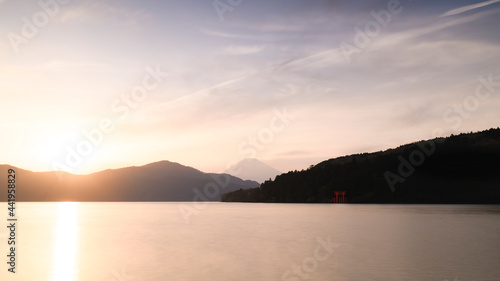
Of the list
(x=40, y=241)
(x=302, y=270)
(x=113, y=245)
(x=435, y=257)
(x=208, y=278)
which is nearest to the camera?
(x=208, y=278)

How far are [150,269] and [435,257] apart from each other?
1216 inches

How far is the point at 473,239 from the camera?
236 ft

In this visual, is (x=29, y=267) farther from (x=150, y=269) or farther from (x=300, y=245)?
(x=300, y=245)

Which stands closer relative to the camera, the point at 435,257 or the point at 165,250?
the point at 435,257

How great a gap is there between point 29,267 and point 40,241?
32.2 metres

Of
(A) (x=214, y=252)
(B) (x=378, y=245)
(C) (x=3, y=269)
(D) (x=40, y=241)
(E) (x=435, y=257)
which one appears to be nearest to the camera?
(C) (x=3, y=269)

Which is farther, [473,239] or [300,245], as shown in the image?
[473,239]

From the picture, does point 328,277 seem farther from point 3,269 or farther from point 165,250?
point 3,269

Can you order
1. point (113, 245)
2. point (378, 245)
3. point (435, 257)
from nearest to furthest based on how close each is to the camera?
point (435, 257) < point (378, 245) < point (113, 245)

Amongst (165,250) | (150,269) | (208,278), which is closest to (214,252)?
(165,250)

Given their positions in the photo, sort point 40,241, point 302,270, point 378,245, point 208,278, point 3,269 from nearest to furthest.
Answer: point 208,278 → point 302,270 → point 3,269 → point 378,245 → point 40,241

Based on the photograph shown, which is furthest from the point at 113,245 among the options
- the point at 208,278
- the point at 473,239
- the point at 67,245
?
the point at 473,239

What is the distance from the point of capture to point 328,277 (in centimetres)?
4006

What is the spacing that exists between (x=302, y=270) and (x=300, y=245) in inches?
861
